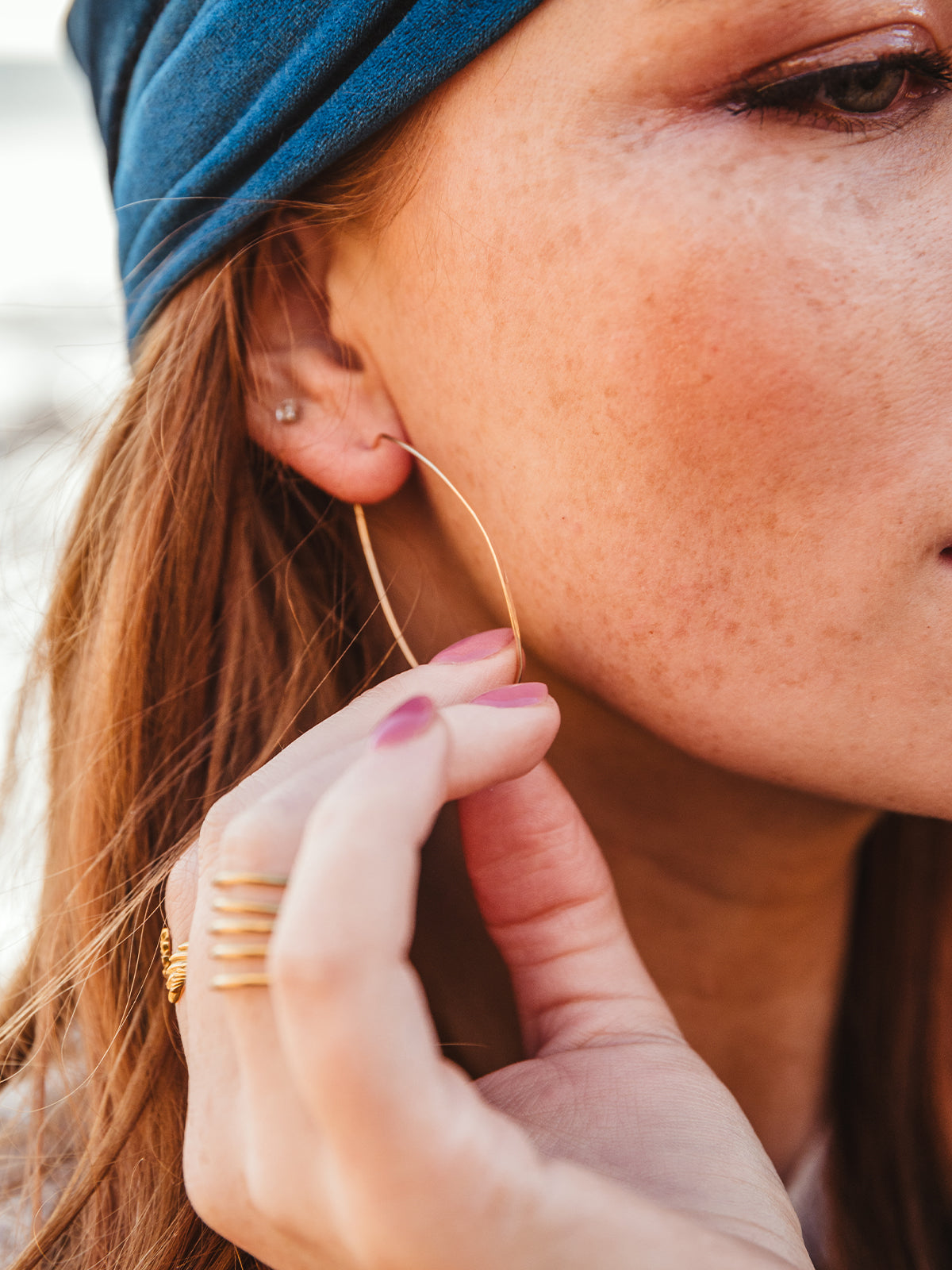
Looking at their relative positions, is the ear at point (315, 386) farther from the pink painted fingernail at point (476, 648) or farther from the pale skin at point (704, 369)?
the pink painted fingernail at point (476, 648)

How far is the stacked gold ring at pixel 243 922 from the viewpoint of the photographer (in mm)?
771

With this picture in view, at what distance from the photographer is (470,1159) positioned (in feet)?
2.22

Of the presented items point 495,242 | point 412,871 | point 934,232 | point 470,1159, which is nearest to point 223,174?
point 495,242

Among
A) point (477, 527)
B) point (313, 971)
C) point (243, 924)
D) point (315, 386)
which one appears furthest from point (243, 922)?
point (315, 386)

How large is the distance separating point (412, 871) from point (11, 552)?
115 centimetres

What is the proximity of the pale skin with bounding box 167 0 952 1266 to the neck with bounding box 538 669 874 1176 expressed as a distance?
0.24m

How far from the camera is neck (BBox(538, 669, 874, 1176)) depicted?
144cm

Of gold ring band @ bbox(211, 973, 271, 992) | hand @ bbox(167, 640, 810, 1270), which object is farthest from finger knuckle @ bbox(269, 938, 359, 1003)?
gold ring band @ bbox(211, 973, 271, 992)

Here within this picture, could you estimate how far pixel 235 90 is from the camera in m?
1.22

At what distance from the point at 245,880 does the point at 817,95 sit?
0.93 metres

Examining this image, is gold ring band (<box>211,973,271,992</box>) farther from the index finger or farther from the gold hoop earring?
the gold hoop earring

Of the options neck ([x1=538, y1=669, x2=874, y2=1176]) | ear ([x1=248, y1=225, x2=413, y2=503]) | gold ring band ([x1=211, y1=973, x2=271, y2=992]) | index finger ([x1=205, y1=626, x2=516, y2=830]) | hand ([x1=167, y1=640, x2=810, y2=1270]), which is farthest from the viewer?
neck ([x1=538, y1=669, x2=874, y2=1176])

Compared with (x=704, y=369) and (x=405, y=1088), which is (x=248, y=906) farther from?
(x=704, y=369)

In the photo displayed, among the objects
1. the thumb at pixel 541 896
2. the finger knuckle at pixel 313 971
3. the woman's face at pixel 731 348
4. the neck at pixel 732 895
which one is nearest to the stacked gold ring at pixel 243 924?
the finger knuckle at pixel 313 971
